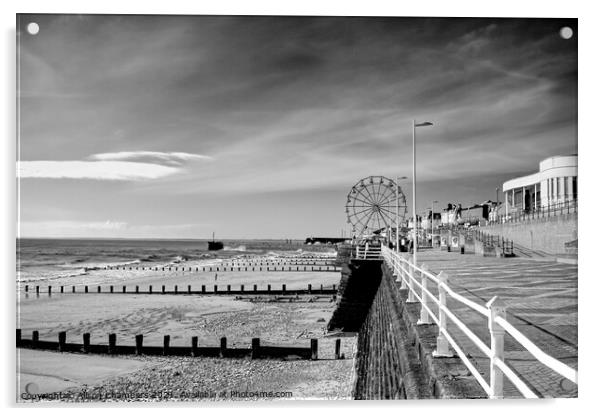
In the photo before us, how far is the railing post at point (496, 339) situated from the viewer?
9.99 feet

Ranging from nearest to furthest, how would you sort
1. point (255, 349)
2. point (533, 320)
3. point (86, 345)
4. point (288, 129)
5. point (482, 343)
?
point (482, 343)
point (533, 320)
point (288, 129)
point (255, 349)
point (86, 345)

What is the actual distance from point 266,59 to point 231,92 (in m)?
0.73

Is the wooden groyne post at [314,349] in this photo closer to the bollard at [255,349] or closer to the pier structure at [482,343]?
the bollard at [255,349]

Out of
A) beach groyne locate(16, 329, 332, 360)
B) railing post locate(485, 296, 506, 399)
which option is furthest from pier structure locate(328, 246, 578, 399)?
beach groyne locate(16, 329, 332, 360)

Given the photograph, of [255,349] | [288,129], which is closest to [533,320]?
[288,129]

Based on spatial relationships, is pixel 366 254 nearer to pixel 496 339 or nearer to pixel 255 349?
pixel 255 349

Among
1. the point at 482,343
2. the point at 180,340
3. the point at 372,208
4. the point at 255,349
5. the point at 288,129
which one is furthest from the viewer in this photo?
the point at 372,208

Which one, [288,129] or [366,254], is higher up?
[288,129]

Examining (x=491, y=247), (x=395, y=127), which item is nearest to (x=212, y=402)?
(x=395, y=127)

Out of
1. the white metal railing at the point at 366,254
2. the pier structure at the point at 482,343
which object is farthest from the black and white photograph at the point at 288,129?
the white metal railing at the point at 366,254

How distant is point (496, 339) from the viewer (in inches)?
123

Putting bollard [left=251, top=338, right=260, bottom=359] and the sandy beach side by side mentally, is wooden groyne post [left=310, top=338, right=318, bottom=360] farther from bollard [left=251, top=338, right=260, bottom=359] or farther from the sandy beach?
bollard [left=251, top=338, right=260, bottom=359]

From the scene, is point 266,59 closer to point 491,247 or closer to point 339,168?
point 339,168

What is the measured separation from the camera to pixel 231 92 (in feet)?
25.4
